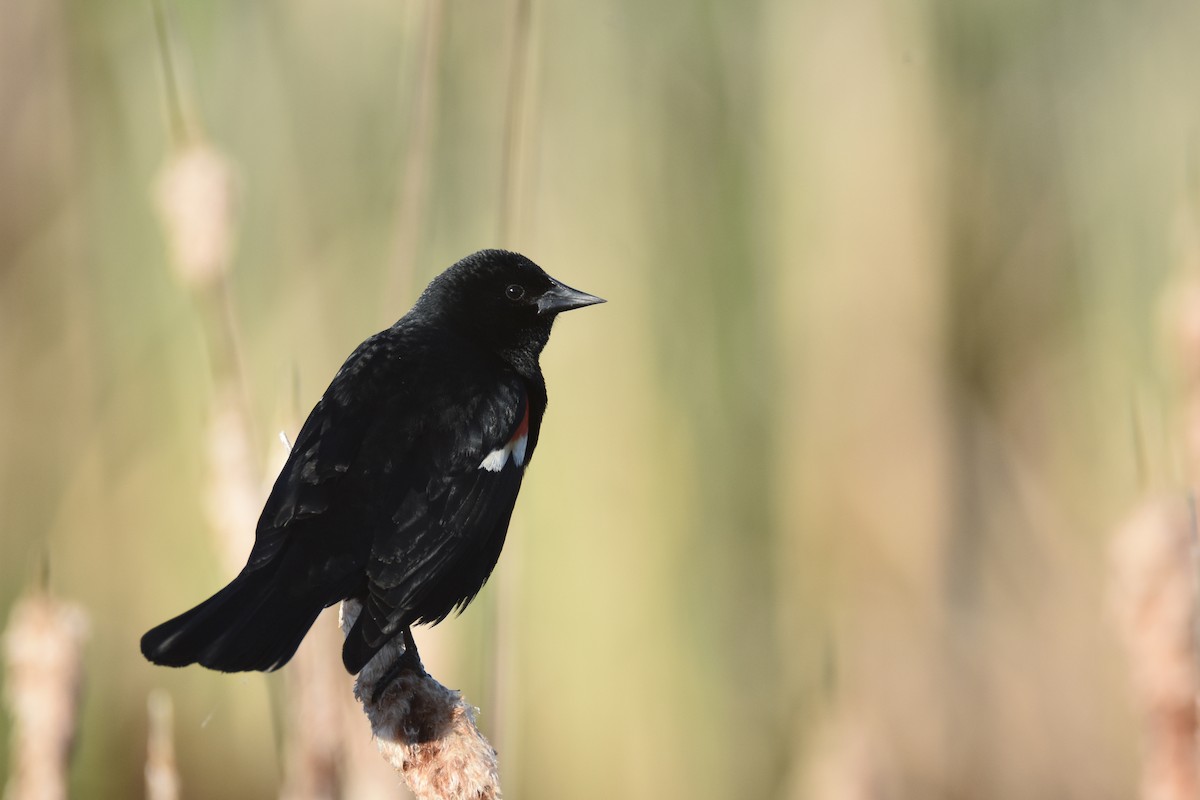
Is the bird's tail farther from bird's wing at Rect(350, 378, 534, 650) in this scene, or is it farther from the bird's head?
the bird's head

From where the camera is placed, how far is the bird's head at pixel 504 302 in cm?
194

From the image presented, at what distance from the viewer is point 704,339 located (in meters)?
2.64

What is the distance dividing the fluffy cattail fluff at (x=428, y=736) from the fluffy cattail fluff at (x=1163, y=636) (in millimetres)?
952

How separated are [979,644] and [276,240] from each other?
1.77 meters

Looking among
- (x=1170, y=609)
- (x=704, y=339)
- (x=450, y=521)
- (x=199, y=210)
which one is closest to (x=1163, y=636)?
(x=1170, y=609)

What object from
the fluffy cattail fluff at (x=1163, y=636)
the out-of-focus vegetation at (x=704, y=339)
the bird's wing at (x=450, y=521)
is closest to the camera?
A: the bird's wing at (x=450, y=521)

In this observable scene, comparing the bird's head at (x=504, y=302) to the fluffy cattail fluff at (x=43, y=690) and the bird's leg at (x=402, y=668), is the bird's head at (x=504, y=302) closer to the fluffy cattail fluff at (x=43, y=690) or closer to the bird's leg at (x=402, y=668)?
the bird's leg at (x=402, y=668)

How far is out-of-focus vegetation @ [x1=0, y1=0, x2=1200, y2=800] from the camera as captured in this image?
100 inches

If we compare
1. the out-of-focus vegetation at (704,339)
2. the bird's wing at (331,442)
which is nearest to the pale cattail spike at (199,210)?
the bird's wing at (331,442)

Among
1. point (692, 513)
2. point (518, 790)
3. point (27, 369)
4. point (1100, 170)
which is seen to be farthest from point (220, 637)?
point (1100, 170)

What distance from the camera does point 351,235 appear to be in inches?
104

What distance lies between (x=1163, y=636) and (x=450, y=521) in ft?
3.33

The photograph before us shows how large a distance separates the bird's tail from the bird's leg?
106 mm

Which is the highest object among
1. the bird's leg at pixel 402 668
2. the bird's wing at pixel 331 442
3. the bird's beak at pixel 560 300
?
the bird's beak at pixel 560 300
